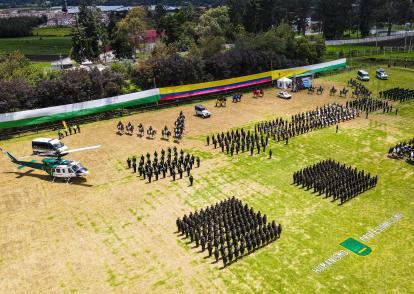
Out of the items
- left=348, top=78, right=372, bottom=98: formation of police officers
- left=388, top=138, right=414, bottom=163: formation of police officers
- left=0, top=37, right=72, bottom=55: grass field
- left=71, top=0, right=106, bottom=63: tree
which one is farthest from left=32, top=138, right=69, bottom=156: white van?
left=0, top=37, right=72, bottom=55: grass field

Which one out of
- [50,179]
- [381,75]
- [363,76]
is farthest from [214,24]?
[50,179]

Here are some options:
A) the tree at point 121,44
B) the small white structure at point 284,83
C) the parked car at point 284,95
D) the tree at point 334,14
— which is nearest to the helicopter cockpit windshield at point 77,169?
the parked car at point 284,95

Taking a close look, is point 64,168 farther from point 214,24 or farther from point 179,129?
point 214,24

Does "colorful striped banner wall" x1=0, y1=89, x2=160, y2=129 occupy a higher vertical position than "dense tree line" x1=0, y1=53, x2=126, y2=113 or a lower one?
lower

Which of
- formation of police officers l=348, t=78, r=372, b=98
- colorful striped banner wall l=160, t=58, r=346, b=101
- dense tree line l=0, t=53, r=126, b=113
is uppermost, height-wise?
dense tree line l=0, t=53, r=126, b=113

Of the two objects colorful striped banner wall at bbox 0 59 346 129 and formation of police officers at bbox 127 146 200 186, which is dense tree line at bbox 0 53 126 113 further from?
formation of police officers at bbox 127 146 200 186
